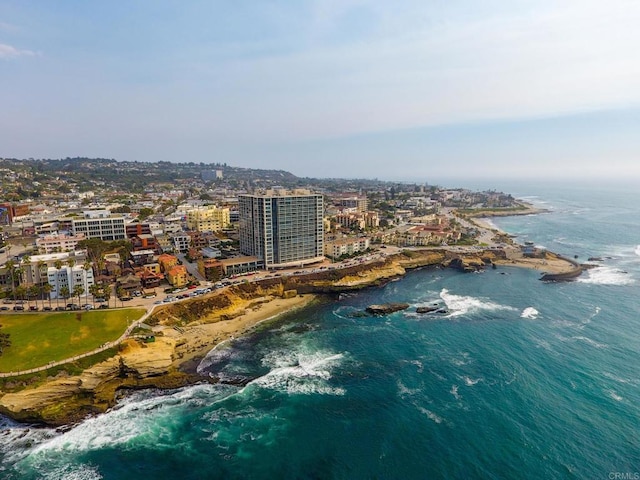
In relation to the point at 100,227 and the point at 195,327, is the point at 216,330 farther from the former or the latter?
the point at 100,227

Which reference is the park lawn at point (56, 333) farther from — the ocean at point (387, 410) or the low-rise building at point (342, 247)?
the low-rise building at point (342, 247)

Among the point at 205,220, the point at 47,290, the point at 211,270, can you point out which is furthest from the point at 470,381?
the point at 205,220

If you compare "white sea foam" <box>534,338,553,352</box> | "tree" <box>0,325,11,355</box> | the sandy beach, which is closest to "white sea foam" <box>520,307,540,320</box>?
"white sea foam" <box>534,338,553,352</box>

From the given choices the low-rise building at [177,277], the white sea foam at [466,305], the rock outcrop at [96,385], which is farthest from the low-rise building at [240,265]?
the white sea foam at [466,305]

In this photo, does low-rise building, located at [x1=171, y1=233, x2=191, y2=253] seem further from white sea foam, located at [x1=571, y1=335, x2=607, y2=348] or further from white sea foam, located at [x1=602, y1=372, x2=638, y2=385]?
white sea foam, located at [x1=602, y1=372, x2=638, y2=385]

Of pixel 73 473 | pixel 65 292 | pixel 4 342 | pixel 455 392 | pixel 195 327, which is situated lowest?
pixel 73 473

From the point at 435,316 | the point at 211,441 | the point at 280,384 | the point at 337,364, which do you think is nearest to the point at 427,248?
the point at 435,316
